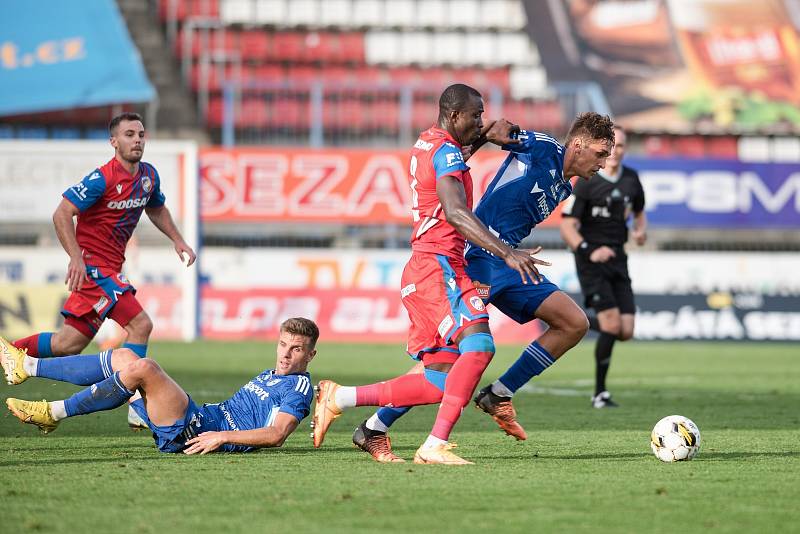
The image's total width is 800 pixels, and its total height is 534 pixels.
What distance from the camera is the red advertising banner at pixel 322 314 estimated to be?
21719mm

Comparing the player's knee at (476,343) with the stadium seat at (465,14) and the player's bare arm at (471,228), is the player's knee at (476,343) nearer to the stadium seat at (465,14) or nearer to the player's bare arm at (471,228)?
the player's bare arm at (471,228)

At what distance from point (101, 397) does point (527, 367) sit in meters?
2.55

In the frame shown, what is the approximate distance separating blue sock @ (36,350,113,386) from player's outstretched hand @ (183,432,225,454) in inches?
30.3

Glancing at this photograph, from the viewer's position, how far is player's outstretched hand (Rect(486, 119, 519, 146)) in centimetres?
717

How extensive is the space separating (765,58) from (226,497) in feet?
104

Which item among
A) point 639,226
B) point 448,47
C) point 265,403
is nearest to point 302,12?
point 448,47

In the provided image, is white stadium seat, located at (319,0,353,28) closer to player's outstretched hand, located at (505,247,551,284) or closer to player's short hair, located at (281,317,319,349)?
player's short hair, located at (281,317,319,349)

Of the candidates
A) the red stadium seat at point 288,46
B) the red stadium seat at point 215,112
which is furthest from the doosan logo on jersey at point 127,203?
the red stadium seat at point 288,46

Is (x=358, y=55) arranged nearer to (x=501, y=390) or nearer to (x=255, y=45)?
(x=255, y=45)

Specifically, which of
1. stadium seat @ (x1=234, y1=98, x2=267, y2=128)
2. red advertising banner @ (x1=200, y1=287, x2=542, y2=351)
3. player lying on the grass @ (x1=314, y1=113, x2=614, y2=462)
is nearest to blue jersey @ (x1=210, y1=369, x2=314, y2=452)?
player lying on the grass @ (x1=314, y1=113, x2=614, y2=462)

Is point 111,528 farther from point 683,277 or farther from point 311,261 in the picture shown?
point 683,277

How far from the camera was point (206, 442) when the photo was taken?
22.4ft

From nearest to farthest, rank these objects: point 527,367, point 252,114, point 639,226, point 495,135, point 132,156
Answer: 1. point 495,135
2. point 527,367
3. point 132,156
4. point 639,226
5. point 252,114

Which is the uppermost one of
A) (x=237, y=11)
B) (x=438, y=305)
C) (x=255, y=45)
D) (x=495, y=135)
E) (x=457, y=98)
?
(x=237, y=11)
